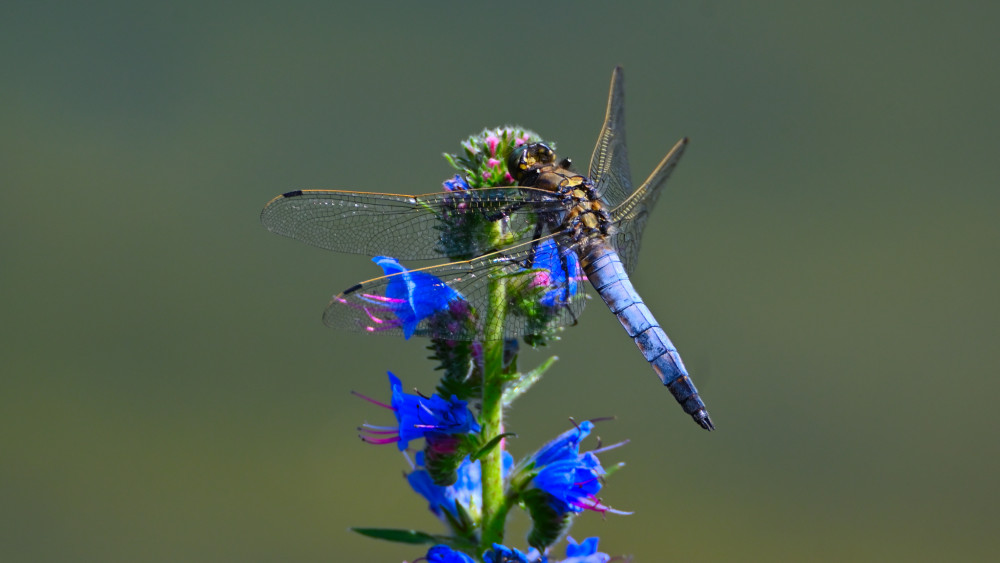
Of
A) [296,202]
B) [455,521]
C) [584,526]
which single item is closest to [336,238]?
[296,202]

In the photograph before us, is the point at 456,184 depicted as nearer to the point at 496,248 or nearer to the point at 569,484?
the point at 496,248

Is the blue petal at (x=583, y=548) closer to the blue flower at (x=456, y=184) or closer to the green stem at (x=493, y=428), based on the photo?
the green stem at (x=493, y=428)

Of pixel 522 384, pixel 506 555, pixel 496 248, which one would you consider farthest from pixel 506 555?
pixel 496 248

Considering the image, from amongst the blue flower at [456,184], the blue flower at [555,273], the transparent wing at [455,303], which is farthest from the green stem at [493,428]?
the blue flower at [456,184]

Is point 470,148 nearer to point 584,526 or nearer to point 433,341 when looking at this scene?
point 433,341

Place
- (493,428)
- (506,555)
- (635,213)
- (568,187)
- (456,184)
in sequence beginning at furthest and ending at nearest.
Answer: (635,213), (568,187), (456,184), (493,428), (506,555)

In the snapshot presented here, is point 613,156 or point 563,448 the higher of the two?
point 613,156
